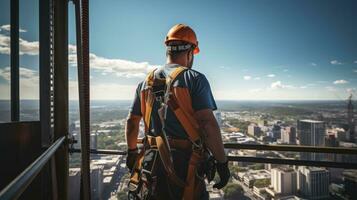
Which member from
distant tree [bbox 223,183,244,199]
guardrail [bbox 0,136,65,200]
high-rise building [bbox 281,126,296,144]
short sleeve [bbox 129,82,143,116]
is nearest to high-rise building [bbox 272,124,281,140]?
high-rise building [bbox 281,126,296,144]

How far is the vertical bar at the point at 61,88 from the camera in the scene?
6.91 feet

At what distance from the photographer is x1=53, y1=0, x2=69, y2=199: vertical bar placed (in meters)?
2.11

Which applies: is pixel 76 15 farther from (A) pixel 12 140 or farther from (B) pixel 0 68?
(A) pixel 12 140

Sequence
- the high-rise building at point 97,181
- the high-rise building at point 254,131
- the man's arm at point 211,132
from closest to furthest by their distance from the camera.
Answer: the man's arm at point 211,132
the high-rise building at point 97,181
the high-rise building at point 254,131

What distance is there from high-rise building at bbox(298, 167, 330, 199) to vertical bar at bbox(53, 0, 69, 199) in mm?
2441

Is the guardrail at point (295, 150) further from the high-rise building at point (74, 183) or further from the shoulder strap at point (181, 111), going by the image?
the high-rise building at point (74, 183)

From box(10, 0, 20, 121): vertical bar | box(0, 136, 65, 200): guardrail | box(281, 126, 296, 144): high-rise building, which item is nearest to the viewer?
box(0, 136, 65, 200): guardrail

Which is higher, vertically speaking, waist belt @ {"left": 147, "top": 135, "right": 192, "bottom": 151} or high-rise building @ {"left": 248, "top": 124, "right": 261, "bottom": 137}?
waist belt @ {"left": 147, "top": 135, "right": 192, "bottom": 151}

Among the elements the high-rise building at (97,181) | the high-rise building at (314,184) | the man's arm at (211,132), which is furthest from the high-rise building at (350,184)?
the high-rise building at (97,181)

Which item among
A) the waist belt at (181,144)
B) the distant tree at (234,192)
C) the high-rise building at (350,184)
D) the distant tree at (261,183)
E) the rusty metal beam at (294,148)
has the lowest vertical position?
the distant tree at (234,192)

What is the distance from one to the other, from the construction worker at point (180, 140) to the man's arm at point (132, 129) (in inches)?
9.9

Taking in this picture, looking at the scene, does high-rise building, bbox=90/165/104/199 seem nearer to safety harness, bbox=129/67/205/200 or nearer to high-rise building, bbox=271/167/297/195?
safety harness, bbox=129/67/205/200

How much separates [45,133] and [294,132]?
3.52 meters

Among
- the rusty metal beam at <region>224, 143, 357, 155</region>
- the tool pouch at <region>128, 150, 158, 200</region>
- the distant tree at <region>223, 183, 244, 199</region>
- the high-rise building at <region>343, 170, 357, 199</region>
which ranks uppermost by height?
the rusty metal beam at <region>224, 143, 357, 155</region>
